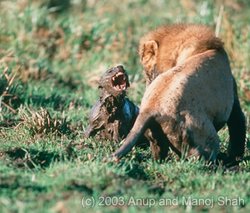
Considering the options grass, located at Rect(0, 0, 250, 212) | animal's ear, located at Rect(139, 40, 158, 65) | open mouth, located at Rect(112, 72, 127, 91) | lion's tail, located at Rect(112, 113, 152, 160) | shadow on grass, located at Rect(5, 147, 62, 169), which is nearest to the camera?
grass, located at Rect(0, 0, 250, 212)

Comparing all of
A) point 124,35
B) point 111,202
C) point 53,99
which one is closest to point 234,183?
point 111,202

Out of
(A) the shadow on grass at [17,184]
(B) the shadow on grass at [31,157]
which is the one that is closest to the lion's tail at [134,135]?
(B) the shadow on grass at [31,157]

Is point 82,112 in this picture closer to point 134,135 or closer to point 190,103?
point 190,103

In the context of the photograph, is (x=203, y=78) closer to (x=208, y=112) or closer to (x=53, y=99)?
(x=208, y=112)

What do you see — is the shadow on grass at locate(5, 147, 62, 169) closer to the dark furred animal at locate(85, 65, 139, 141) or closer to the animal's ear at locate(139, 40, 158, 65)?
the dark furred animal at locate(85, 65, 139, 141)

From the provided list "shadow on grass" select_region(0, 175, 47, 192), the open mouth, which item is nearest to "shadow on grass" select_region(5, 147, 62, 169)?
"shadow on grass" select_region(0, 175, 47, 192)

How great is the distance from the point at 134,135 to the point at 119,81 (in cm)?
122

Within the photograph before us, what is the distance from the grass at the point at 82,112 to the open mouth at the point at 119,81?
1.75ft

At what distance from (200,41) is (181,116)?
0.98 metres

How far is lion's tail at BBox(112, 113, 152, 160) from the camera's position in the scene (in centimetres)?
603

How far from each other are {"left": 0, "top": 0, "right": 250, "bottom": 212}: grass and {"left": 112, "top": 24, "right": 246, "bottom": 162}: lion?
18 centimetres

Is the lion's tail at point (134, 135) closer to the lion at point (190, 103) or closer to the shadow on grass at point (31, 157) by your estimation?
the lion at point (190, 103)

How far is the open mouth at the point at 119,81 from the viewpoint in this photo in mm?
7127

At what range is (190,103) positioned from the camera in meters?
6.32
